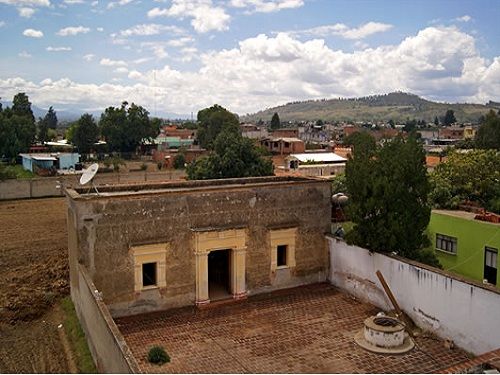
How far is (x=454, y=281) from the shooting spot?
480 inches

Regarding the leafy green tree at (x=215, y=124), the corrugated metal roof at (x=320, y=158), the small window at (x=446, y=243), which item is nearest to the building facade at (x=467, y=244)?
the small window at (x=446, y=243)

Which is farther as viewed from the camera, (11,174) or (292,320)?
(11,174)

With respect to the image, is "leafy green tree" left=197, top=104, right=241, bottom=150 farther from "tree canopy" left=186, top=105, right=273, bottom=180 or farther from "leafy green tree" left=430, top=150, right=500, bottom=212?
"leafy green tree" left=430, top=150, right=500, bottom=212

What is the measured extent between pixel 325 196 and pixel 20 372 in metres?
10.3

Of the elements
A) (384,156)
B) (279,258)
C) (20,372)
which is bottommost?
(20,372)

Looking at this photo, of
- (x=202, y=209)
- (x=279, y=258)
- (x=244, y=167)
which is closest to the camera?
(x=202, y=209)

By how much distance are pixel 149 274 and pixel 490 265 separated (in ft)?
35.5

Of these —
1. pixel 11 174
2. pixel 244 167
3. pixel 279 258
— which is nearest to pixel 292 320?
pixel 279 258

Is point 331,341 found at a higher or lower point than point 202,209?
lower

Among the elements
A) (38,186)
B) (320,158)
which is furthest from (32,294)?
(320,158)

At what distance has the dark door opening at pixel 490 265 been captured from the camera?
16186 mm

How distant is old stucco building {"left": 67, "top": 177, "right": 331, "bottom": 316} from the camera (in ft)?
45.1

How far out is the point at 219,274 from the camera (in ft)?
56.5

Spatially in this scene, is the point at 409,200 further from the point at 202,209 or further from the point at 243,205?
the point at 202,209
